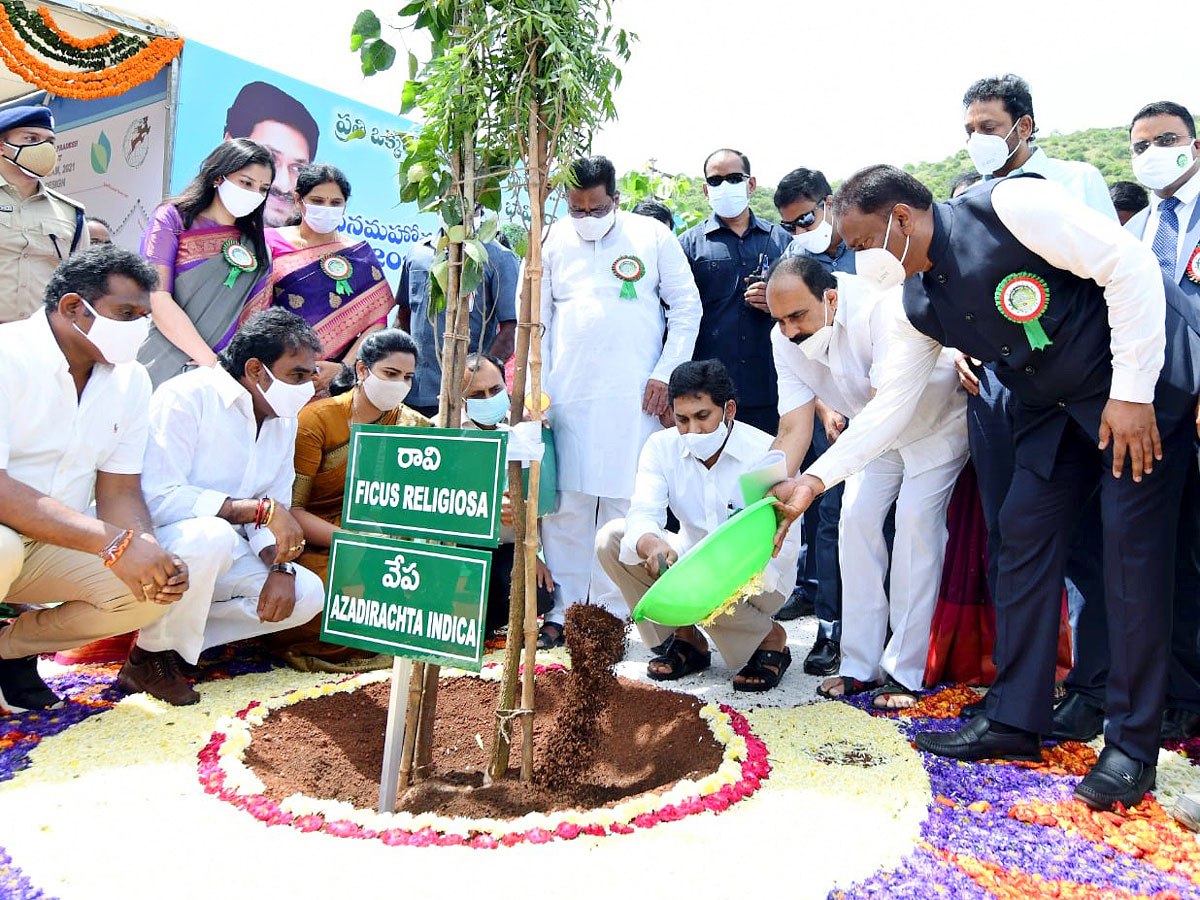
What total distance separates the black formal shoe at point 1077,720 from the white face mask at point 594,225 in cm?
305

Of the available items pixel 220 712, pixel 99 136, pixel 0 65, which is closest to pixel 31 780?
pixel 220 712

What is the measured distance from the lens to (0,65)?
7285 millimetres

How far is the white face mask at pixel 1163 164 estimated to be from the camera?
14.2 ft

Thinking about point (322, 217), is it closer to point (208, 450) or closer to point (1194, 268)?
point (208, 450)

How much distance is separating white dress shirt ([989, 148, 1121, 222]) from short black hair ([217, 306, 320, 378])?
3.06 meters

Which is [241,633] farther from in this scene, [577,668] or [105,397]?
[577,668]

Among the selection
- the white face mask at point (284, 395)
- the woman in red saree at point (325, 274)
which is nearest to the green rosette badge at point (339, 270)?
the woman in red saree at point (325, 274)

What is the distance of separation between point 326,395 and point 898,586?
2.92 metres

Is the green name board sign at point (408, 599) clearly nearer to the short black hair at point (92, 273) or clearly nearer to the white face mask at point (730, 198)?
the short black hair at point (92, 273)

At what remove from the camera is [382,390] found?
4.30 meters

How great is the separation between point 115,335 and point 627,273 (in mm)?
2504

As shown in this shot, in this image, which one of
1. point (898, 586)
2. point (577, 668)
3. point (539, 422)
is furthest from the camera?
point (898, 586)

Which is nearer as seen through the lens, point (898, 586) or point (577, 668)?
point (577, 668)

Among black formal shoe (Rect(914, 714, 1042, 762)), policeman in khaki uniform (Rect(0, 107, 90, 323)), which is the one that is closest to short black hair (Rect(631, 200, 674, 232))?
policeman in khaki uniform (Rect(0, 107, 90, 323))
